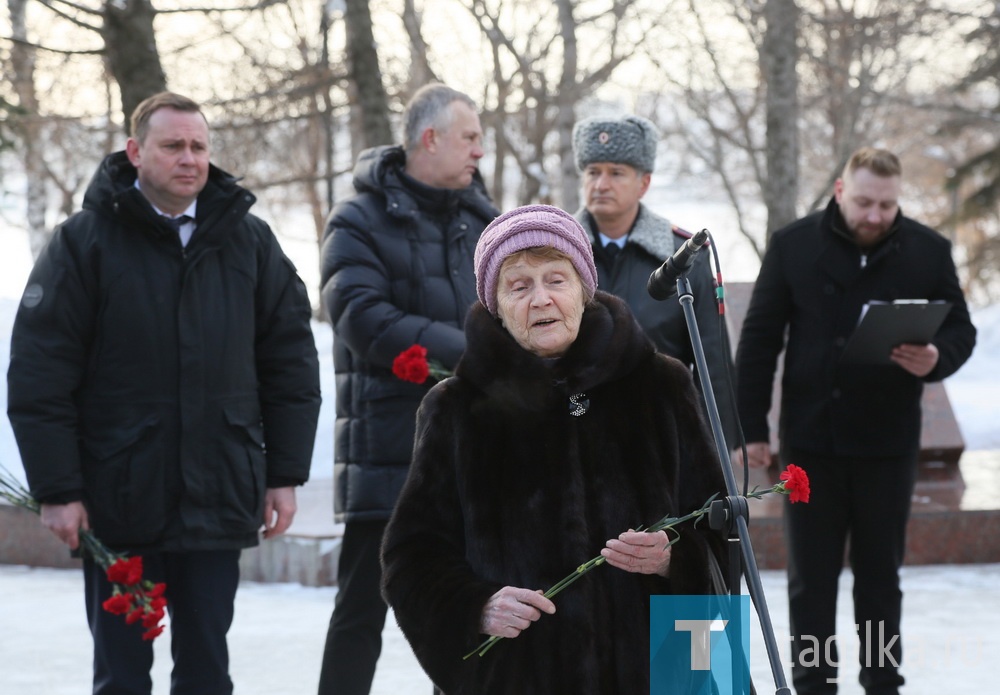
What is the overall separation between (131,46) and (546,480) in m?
8.12

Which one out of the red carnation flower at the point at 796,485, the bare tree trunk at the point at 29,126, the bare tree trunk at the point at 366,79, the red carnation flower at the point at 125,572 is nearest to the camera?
the red carnation flower at the point at 796,485

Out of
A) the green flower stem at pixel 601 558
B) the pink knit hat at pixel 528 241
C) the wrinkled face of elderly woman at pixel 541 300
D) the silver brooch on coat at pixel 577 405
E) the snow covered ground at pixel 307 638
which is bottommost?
the snow covered ground at pixel 307 638

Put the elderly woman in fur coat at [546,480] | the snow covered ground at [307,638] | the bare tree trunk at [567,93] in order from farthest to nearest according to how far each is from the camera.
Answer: the bare tree trunk at [567,93]
the snow covered ground at [307,638]
the elderly woman in fur coat at [546,480]

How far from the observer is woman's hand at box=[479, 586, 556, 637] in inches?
112

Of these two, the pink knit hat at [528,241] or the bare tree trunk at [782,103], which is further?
the bare tree trunk at [782,103]

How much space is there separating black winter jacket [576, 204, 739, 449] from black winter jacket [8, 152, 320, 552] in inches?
50.4

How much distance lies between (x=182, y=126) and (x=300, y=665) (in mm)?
2885

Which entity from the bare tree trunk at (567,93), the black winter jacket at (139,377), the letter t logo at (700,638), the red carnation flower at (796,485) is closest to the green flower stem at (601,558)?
the red carnation flower at (796,485)

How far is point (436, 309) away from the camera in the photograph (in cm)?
462

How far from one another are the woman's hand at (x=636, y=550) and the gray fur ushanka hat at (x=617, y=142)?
7.12 ft

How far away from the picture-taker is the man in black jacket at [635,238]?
463 cm

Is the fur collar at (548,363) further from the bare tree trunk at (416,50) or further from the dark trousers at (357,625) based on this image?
the bare tree trunk at (416,50)

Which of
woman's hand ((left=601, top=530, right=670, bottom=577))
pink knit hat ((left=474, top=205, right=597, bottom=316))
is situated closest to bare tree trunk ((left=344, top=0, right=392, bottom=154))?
pink knit hat ((left=474, top=205, right=597, bottom=316))

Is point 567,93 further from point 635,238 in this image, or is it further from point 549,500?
point 549,500
